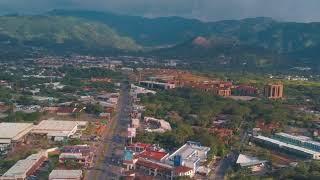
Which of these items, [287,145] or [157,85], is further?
[157,85]

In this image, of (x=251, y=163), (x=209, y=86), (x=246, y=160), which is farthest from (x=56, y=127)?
(x=209, y=86)

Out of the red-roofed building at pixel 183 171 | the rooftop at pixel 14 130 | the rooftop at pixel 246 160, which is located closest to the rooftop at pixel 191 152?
the red-roofed building at pixel 183 171

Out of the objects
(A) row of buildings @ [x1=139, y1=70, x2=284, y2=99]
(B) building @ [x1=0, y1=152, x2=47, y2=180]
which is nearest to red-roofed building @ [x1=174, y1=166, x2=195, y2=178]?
(B) building @ [x1=0, y1=152, x2=47, y2=180]

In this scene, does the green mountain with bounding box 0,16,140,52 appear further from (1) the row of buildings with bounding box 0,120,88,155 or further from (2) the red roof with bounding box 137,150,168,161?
(2) the red roof with bounding box 137,150,168,161

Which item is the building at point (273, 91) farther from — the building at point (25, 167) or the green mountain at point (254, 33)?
the green mountain at point (254, 33)

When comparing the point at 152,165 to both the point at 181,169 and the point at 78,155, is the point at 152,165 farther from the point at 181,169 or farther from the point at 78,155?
the point at 78,155

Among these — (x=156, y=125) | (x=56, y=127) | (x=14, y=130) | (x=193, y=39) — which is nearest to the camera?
(x=14, y=130)
